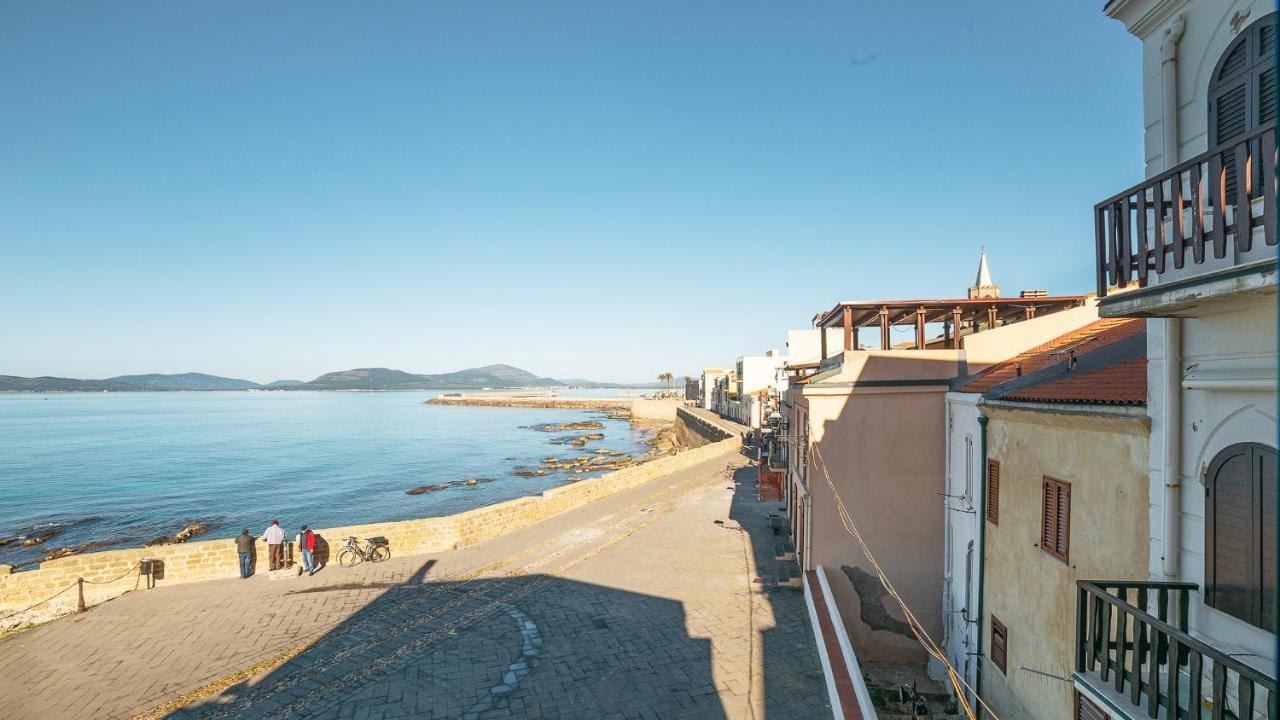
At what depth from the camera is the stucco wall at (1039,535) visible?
237 inches

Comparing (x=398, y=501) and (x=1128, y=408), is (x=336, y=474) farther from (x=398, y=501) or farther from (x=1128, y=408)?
(x=1128, y=408)

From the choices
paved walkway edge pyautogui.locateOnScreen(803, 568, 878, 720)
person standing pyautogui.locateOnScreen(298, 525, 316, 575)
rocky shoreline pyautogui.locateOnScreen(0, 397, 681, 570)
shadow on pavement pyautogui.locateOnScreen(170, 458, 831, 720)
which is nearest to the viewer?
paved walkway edge pyautogui.locateOnScreen(803, 568, 878, 720)

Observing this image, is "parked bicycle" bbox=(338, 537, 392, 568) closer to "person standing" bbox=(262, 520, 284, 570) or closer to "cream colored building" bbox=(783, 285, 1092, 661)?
"person standing" bbox=(262, 520, 284, 570)

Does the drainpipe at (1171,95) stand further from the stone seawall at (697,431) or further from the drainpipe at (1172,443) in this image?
the stone seawall at (697,431)

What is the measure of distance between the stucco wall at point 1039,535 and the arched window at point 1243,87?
2.62m

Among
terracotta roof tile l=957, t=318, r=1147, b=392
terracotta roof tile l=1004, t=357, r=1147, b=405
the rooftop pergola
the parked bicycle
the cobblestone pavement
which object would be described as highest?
the rooftop pergola

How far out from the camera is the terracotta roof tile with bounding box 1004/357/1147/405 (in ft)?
20.1

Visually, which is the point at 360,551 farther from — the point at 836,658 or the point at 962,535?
the point at 962,535

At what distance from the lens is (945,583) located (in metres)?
11.8

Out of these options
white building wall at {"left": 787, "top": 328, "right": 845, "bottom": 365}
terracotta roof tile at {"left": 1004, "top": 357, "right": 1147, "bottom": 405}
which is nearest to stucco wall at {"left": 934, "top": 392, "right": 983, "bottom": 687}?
terracotta roof tile at {"left": 1004, "top": 357, "right": 1147, "bottom": 405}

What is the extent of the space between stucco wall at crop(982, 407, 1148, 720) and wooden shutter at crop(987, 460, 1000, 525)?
5.0 inches

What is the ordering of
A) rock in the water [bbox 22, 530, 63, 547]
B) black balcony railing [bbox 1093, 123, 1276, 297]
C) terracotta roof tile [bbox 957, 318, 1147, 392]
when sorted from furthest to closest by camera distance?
rock in the water [bbox 22, 530, 63, 547] < terracotta roof tile [bbox 957, 318, 1147, 392] < black balcony railing [bbox 1093, 123, 1276, 297]

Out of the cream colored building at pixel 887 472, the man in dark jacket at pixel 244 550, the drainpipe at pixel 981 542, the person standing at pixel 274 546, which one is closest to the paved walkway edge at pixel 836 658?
the cream colored building at pixel 887 472

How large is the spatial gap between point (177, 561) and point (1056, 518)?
19.5 meters
